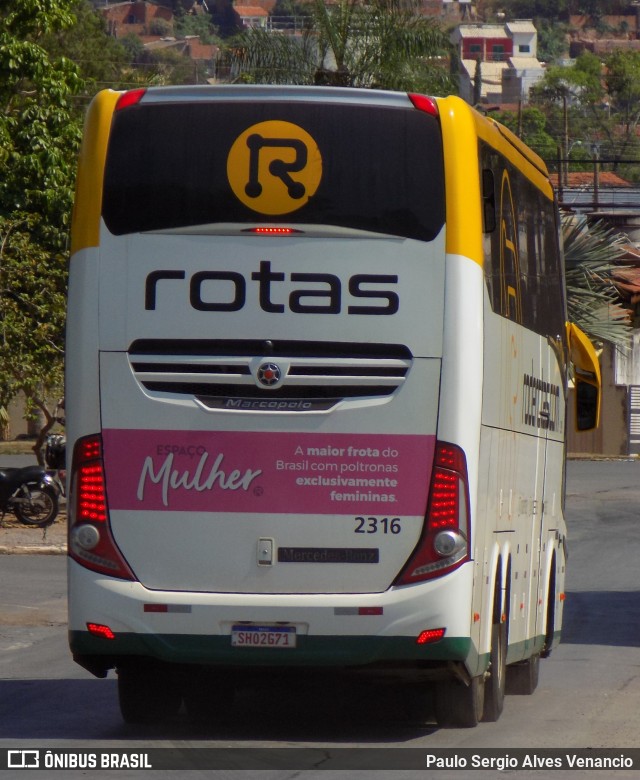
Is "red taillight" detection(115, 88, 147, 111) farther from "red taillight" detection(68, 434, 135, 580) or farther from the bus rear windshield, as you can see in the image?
"red taillight" detection(68, 434, 135, 580)

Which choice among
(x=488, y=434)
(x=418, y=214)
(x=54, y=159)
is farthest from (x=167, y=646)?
(x=54, y=159)

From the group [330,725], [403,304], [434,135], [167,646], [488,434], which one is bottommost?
[330,725]

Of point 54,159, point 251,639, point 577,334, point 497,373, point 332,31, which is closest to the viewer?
point 251,639

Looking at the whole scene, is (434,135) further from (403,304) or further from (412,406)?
(412,406)

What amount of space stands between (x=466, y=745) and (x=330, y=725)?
1100 millimetres

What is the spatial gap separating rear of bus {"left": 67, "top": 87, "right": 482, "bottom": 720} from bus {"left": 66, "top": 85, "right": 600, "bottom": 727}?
12mm

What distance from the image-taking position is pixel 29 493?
24516mm

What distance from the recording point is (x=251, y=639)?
879cm

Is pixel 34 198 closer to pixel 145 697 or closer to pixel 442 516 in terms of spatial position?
pixel 145 697

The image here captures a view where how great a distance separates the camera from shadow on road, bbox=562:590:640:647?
15.1 m

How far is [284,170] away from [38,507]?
1645 centimetres

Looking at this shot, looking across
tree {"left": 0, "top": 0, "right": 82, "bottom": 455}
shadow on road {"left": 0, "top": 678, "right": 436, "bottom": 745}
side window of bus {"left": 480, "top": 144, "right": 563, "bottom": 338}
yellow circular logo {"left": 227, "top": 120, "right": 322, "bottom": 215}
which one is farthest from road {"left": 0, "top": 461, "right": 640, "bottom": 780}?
tree {"left": 0, "top": 0, "right": 82, "bottom": 455}

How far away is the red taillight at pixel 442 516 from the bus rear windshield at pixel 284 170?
125 cm

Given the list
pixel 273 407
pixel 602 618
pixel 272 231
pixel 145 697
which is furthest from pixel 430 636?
pixel 602 618
